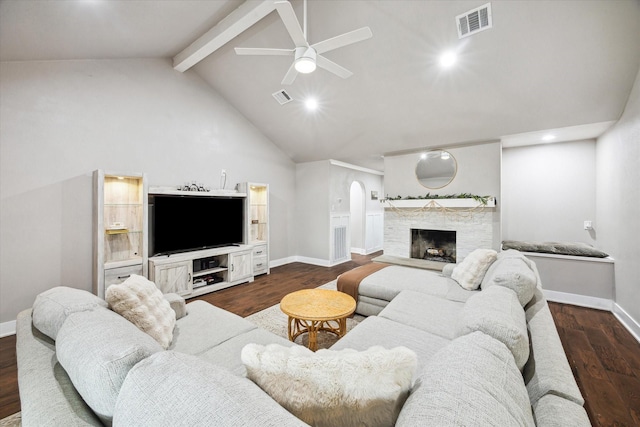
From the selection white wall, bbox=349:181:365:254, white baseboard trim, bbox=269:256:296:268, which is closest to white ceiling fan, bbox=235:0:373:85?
white baseboard trim, bbox=269:256:296:268

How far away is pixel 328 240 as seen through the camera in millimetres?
5746

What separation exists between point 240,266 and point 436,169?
384 cm

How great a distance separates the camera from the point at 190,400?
0.66 metres

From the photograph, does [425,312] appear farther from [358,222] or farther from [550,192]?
[358,222]

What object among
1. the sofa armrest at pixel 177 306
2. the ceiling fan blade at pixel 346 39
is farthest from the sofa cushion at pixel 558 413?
the ceiling fan blade at pixel 346 39

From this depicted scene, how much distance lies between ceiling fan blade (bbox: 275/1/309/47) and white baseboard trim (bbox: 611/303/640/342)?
4306 millimetres

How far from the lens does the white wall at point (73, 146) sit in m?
2.80

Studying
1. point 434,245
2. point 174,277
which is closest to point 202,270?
point 174,277

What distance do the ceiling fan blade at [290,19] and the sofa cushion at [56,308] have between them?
86.8 inches

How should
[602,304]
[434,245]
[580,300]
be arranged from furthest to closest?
[434,245] < [580,300] < [602,304]

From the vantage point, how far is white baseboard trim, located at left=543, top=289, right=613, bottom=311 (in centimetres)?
336

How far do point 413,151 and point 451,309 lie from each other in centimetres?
340

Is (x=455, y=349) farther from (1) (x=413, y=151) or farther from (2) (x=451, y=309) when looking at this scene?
(1) (x=413, y=151)

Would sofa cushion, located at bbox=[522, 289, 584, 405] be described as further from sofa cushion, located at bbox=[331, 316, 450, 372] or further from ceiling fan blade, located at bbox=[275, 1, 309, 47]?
ceiling fan blade, located at bbox=[275, 1, 309, 47]
